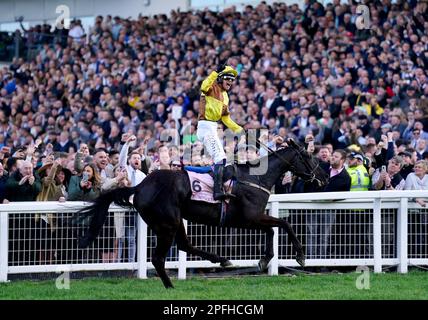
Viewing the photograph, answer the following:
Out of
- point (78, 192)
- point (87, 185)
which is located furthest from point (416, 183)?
point (78, 192)

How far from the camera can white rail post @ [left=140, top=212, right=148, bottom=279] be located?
11.2 meters

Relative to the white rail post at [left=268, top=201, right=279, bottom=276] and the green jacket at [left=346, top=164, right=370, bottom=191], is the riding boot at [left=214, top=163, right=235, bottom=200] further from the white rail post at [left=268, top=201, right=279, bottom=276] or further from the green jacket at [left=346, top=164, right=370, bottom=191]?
the green jacket at [left=346, top=164, right=370, bottom=191]

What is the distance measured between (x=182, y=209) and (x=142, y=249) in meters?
0.97

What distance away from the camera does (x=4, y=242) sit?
1070 cm

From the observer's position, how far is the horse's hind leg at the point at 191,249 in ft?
35.1

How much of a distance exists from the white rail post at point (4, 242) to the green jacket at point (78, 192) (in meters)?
1.03

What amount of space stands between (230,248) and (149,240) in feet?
3.09

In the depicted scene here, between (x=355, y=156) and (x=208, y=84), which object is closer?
(x=208, y=84)

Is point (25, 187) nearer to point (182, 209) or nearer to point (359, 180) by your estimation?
point (182, 209)

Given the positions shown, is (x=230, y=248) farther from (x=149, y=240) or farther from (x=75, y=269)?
(x=75, y=269)

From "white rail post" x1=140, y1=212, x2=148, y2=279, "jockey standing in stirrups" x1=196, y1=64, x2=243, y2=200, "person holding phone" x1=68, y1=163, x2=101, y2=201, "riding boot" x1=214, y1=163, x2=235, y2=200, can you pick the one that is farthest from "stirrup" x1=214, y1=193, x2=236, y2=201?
"person holding phone" x1=68, y1=163, x2=101, y2=201

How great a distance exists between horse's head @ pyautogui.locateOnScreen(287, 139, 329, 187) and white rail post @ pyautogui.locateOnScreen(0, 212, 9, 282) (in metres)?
3.19

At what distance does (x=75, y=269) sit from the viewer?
1094 cm
